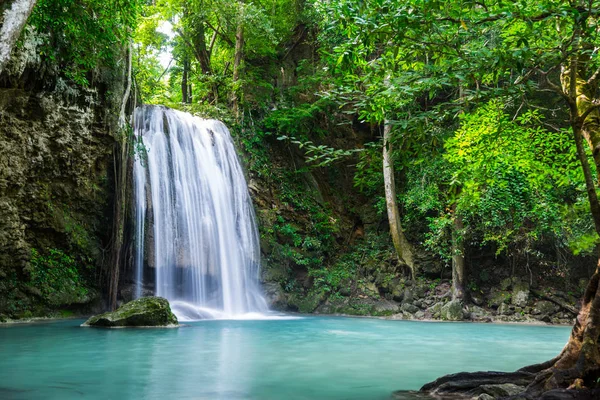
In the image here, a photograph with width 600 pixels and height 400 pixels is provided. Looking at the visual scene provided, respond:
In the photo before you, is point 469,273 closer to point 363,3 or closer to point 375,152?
point 375,152

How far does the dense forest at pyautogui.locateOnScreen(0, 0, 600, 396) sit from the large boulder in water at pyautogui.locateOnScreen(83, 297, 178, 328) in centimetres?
211

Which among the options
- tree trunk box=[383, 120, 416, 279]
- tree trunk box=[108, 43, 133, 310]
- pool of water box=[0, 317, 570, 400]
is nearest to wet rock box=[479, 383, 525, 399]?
pool of water box=[0, 317, 570, 400]

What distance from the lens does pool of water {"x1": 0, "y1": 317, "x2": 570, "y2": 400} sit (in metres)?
5.11

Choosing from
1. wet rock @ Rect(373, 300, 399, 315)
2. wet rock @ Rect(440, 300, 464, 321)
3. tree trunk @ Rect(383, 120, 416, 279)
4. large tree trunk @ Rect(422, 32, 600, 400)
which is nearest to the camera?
large tree trunk @ Rect(422, 32, 600, 400)

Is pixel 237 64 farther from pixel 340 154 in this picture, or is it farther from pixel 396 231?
pixel 340 154

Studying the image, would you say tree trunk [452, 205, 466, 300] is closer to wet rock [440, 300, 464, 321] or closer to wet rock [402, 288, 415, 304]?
wet rock [440, 300, 464, 321]

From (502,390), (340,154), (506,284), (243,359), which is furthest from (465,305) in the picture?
(340,154)

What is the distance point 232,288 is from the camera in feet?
51.2

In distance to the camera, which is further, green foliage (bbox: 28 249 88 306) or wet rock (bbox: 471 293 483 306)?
wet rock (bbox: 471 293 483 306)

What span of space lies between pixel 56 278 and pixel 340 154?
35.0 feet

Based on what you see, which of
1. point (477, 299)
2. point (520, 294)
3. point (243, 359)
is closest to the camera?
point (243, 359)

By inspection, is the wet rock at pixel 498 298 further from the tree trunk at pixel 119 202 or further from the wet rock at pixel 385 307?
the tree trunk at pixel 119 202

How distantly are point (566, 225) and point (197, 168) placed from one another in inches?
432

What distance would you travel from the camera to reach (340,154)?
13.8 feet
